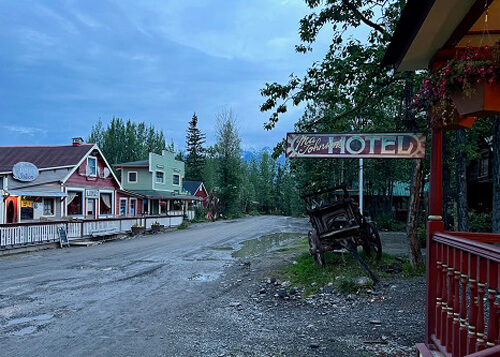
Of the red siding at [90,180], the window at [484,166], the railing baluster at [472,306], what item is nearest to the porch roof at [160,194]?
the red siding at [90,180]

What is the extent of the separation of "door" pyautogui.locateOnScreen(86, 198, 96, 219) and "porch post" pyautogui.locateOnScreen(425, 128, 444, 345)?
25150mm

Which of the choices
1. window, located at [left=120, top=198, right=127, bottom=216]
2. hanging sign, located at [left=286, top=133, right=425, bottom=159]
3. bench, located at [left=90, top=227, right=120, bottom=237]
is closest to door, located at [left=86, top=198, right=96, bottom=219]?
bench, located at [left=90, top=227, right=120, bottom=237]

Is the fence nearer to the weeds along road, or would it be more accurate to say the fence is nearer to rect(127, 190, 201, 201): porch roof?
the weeds along road

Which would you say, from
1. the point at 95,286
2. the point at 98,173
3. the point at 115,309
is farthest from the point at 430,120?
the point at 98,173

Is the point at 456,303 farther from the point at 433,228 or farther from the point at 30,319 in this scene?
the point at 30,319

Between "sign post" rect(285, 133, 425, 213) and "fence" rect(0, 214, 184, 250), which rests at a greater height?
"sign post" rect(285, 133, 425, 213)

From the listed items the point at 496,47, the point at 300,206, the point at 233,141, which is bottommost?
the point at 300,206

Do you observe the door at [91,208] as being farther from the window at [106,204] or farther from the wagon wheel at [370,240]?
the wagon wheel at [370,240]

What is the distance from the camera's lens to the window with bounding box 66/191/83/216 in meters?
23.5

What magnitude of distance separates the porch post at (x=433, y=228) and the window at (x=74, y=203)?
77.6 feet

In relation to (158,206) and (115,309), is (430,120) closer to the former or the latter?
(115,309)

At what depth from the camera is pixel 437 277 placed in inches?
134

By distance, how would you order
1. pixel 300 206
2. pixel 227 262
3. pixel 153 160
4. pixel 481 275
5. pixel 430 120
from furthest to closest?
1. pixel 300 206
2. pixel 153 160
3. pixel 227 262
4. pixel 430 120
5. pixel 481 275

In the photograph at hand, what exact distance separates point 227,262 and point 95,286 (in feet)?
16.5
